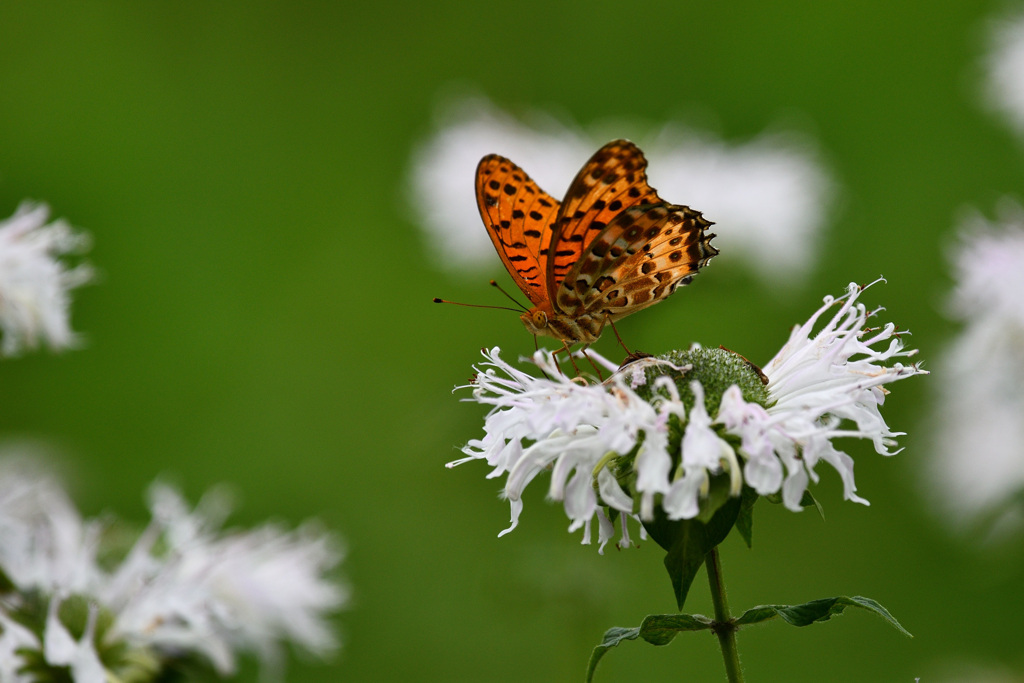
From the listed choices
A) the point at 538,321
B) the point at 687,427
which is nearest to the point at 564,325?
the point at 538,321

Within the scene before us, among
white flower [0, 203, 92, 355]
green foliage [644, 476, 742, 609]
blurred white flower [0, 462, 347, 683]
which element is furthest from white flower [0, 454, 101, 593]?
green foliage [644, 476, 742, 609]

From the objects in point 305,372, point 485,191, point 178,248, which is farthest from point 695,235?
point 178,248

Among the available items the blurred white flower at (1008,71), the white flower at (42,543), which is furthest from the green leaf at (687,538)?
the blurred white flower at (1008,71)

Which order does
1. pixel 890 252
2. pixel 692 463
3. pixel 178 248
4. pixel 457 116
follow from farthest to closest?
pixel 178 248, pixel 890 252, pixel 457 116, pixel 692 463

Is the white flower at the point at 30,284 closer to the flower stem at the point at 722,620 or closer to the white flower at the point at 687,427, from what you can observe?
the white flower at the point at 687,427

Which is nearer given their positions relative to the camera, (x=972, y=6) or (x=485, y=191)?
(x=485, y=191)

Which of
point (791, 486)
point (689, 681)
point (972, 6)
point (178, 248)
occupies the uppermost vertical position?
point (972, 6)

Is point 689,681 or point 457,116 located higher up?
point 457,116

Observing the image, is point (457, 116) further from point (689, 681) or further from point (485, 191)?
point (689, 681)
